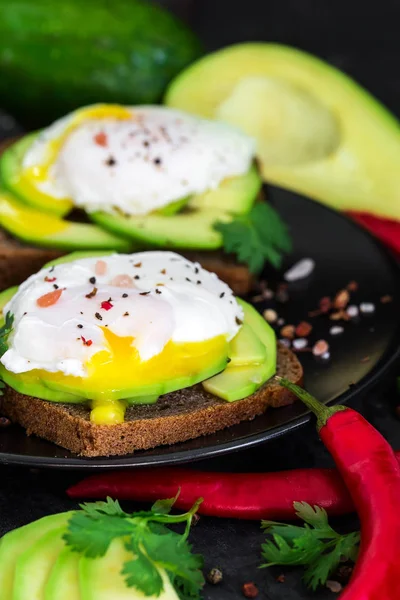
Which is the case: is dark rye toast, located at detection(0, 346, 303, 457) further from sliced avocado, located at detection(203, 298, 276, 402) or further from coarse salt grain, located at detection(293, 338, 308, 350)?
coarse salt grain, located at detection(293, 338, 308, 350)

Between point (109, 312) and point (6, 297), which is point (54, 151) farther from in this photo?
point (109, 312)

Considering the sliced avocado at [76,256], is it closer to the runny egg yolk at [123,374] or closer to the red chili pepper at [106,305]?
the red chili pepper at [106,305]

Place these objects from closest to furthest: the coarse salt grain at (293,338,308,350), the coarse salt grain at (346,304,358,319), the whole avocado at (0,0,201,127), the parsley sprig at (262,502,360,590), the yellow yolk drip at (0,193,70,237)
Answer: the parsley sprig at (262,502,360,590)
the coarse salt grain at (293,338,308,350)
the coarse salt grain at (346,304,358,319)
the yellow yolk drip at (0,193,70,237)
the whole avocado at (0,0,201,127)

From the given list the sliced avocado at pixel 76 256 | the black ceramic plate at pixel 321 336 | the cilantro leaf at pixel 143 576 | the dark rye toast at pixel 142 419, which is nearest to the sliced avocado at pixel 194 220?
the sliced avocado at pixel 76 256

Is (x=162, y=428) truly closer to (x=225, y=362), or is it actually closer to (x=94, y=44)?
(x=225, y=362)

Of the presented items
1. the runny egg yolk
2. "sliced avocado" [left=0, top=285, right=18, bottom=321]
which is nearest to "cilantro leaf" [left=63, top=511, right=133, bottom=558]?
the runny egg yolk

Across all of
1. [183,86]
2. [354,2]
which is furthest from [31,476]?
[354,2]
